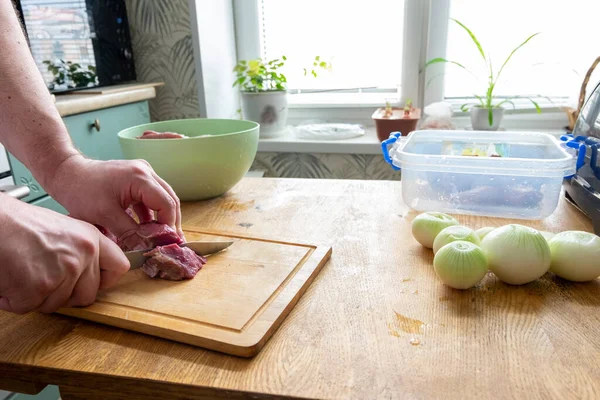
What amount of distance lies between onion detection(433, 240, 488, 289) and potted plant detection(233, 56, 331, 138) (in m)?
1.33

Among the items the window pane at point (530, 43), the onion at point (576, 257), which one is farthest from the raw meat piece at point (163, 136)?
the window pane at point (530, 43)

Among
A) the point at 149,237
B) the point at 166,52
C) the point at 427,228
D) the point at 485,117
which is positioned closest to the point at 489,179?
the point at 427,228

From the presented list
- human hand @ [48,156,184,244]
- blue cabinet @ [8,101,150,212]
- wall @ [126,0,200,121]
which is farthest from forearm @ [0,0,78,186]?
wall @ [126,0,200,121]

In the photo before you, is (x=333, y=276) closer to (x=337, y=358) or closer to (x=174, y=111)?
(x=337, y=358)

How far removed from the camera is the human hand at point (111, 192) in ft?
2.29

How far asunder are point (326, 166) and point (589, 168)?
1.07m

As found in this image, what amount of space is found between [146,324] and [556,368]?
44cm

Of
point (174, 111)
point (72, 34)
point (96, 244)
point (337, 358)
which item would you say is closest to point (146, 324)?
point (96, 244)

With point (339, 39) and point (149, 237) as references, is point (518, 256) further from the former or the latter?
point (339, 39)

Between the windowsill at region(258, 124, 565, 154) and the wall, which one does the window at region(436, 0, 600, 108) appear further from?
the wall

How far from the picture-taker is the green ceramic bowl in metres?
0.93

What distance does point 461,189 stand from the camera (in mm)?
866

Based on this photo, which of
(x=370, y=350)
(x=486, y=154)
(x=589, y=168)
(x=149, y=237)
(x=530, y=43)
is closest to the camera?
(x=370, y=350)

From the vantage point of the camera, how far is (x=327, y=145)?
1.74m
